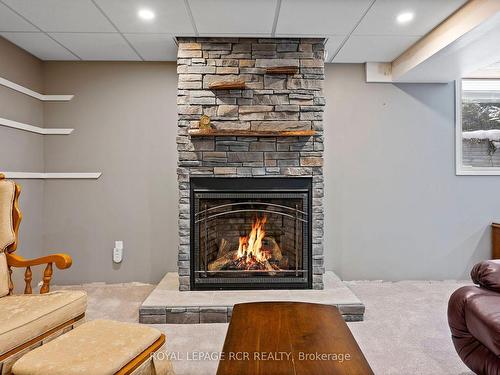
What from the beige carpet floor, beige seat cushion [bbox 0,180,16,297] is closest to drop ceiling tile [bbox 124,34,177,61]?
beige seat cushion [bbox 0,180,16,297]

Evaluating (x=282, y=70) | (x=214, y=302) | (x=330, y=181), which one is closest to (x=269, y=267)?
(x=214, y=302)

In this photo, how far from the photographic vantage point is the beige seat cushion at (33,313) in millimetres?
1574

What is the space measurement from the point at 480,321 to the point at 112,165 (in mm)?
3189

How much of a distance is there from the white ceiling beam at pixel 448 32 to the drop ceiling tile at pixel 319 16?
0.64m

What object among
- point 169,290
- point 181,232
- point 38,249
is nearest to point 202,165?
point 181,232

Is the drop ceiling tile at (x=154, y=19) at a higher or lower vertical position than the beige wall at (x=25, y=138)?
higher

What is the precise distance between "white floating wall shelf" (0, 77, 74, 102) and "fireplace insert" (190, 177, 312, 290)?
5.42 feet

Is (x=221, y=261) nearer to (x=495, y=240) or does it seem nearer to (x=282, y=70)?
(x=282, y=70)

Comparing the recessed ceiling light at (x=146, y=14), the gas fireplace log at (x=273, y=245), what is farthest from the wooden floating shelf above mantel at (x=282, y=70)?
the gas fireplace log at (x=273, y=245)

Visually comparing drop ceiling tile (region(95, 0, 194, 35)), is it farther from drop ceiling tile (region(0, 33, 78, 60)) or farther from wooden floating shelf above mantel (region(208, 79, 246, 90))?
drop ceiling tile (region(0, 33, 78, 60))

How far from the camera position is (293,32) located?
112 inches

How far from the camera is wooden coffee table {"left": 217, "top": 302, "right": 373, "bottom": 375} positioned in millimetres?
1258

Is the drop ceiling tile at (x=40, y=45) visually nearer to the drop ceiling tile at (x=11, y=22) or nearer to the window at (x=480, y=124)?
the drop ceiling tile at (x=11, y=22)

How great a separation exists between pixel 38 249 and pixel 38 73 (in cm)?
169
